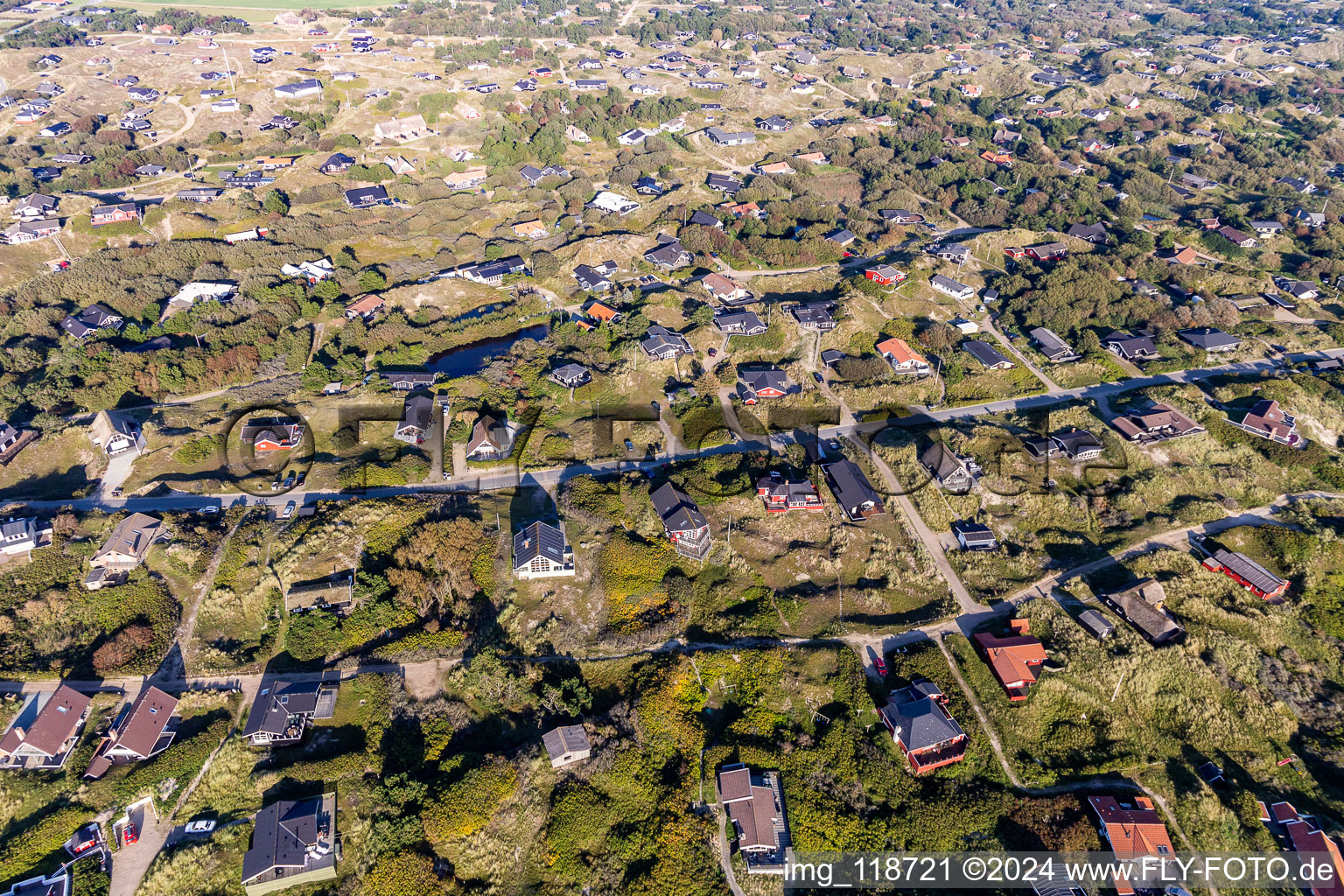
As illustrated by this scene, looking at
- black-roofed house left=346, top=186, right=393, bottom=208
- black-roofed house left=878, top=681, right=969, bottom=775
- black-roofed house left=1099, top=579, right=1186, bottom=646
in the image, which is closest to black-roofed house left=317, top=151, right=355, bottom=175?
black-roofed house left=346, top=186, right=393, bottom=208

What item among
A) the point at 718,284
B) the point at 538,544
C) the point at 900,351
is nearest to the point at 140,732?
the point at 538,544

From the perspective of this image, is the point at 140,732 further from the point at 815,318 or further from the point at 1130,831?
the point at 815,318

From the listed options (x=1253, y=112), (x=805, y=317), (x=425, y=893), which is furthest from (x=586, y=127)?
(x=1253, y=112)

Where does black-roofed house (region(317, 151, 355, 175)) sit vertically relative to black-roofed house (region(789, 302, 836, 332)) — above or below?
above

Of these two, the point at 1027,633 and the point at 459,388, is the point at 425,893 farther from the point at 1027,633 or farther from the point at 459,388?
the point at 459,388

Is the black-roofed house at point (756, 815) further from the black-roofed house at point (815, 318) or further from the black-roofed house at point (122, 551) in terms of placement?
the black-roofed house at point (815, 318)

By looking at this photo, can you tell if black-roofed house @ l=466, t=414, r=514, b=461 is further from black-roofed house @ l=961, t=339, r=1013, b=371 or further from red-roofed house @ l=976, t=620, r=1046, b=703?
black-roofed house @ l=961, t=339, r=1013, b=371

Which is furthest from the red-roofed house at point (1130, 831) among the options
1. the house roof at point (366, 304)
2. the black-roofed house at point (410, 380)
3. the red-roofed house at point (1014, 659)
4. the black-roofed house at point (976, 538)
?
the house roof at point (366, 304)
